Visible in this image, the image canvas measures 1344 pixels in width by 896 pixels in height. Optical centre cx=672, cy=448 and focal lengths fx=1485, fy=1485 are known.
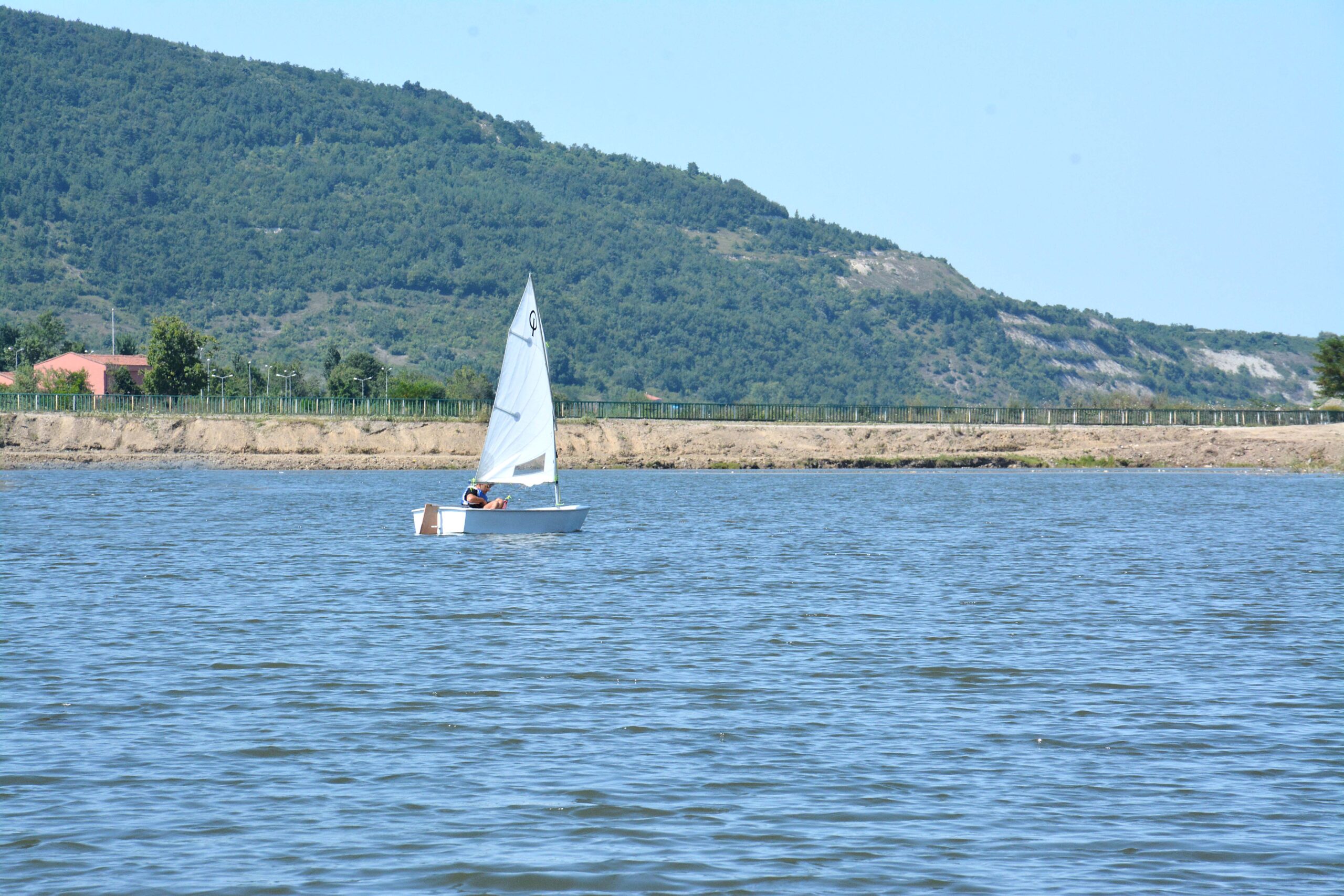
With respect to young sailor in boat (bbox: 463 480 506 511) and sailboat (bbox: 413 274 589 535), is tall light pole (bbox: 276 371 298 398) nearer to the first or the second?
young sailor in boat (bbox: 463 480 506 511)

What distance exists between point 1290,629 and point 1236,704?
9269mm

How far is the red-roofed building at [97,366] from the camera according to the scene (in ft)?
576

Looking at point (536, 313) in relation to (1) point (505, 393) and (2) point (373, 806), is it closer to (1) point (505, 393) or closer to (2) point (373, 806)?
(1) point (505, 393)

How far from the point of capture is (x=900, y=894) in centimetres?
1323

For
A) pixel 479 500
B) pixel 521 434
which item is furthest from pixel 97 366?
pixel 521 434

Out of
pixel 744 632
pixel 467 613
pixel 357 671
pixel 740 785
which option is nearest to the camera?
pixel 740 785

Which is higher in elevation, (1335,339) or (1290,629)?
(1335,339)

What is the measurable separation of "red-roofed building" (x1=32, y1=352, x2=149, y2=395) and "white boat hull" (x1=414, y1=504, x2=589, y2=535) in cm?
13063

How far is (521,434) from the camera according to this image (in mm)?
51906

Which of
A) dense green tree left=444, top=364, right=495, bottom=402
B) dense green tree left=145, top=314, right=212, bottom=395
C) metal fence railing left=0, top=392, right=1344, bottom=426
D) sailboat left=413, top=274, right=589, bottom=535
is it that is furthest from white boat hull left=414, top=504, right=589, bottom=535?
dense green tree left=444, top=364, right=495, bottom=402

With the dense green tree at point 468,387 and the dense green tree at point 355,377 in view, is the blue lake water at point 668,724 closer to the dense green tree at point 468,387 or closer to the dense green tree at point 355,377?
the dense green tree at point 468,387

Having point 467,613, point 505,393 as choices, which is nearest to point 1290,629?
point 467,613

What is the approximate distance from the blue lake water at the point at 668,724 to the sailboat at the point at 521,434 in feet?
20.6

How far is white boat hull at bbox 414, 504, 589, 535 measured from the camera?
171ft
